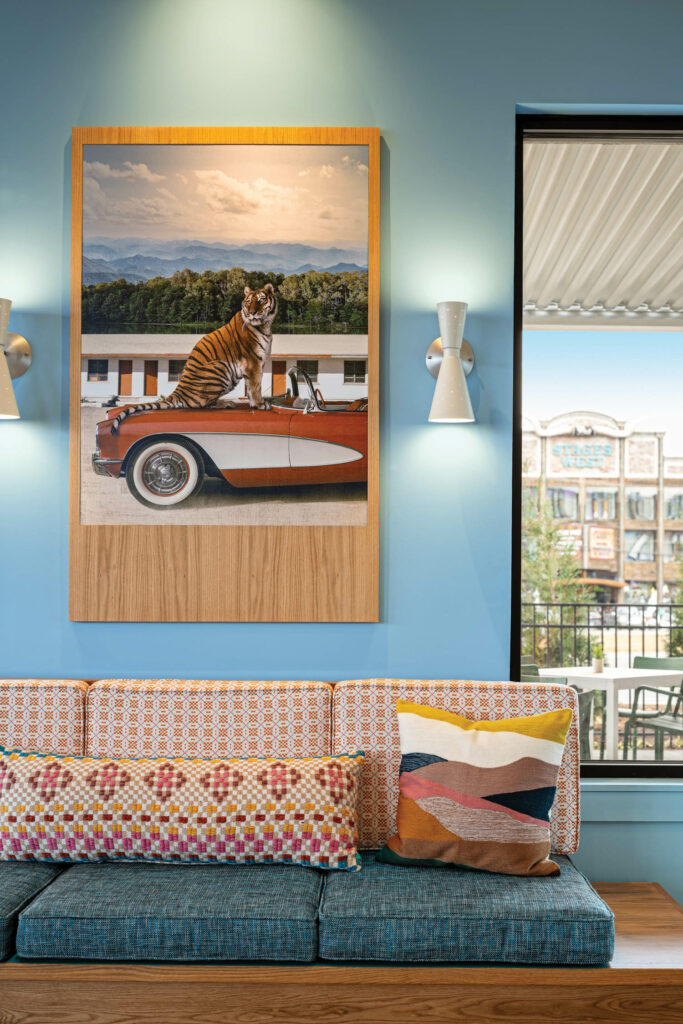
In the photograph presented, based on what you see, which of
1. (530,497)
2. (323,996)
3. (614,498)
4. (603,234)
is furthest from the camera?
(614,498)

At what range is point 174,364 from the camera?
237 centimetres

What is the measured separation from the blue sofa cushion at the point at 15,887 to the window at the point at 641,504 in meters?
2.55

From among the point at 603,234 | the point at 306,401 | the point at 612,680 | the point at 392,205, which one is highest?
the point at 603,234

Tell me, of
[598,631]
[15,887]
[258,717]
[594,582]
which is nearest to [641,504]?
[594,582]

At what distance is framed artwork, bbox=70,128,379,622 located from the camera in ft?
7.73

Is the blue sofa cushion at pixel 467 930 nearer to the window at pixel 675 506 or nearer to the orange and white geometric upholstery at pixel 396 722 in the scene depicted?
the orange and white geometric upholstery at pixel 396 722

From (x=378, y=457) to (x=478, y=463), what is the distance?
30 cm

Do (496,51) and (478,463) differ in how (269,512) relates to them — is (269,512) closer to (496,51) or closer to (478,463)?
(478,463)

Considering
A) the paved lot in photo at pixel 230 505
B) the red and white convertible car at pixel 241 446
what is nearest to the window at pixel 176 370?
the red and white convertible car at pixel 241 446

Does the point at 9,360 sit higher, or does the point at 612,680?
the point at 9,360

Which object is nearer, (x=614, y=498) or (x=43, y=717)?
(x=43, y=717)

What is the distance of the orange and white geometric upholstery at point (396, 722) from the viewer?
2131mm

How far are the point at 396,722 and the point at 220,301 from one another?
1.33 metres

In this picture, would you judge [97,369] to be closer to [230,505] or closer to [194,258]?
[194,258]
